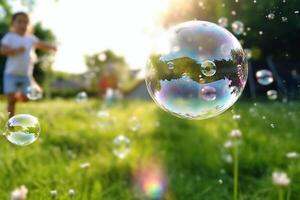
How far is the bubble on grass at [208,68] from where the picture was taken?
304 centimetres

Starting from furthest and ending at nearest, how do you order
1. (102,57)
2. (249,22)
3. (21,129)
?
(102,57)
(249,22)
(21,129)

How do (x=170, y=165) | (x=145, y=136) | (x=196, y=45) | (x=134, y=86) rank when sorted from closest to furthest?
(x=196, y=45), (x=170, y=165), (x=145, y=136), (x=134, y=86)

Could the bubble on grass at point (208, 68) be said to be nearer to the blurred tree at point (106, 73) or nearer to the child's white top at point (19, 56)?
the child's white top at point (19, 56)

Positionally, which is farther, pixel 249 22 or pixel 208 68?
pixel 249 22

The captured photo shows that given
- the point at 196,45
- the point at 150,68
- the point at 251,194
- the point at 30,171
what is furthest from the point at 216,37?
the point at 30,171

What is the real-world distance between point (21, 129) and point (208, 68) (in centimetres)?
119

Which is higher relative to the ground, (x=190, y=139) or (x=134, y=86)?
(x=190, y=139)

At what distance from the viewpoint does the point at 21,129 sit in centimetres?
349

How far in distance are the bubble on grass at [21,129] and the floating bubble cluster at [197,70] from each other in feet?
2.49

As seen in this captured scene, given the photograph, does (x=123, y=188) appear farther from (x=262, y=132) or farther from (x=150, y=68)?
(x=262, y=132)

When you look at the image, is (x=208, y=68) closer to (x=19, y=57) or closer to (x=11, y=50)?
(x=11, y=50)

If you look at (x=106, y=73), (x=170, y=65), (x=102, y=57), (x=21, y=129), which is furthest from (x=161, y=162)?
(x=102, y=57)

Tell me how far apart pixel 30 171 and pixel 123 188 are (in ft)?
2.79

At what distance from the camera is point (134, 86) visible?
159ft
